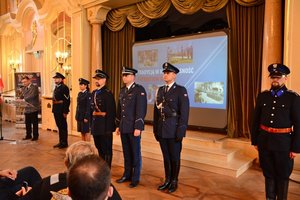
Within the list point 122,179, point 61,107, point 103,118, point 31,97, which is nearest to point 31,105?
point 31,97

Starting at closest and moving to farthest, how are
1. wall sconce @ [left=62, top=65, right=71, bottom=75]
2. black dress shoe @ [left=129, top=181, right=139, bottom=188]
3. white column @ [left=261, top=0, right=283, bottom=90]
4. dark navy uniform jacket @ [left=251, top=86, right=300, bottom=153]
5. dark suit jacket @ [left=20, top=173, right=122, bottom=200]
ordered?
dark suit jacket @ [left=20, top=173, right=122, bottom=200] → dark navy uniform jacket @ [left=251, top=86, right=300, bottom=153] → black dress shoe @ [left=129, top=181, right=139, bottom=188] → white column @ [left=261, top=0, right=283, bottom=90] → wall sconce @ [left=62, top=65, right=71, bottom=75]

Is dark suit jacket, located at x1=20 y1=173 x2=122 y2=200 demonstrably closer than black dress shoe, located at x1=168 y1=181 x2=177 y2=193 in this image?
Yes

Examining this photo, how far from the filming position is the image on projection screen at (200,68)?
489 cm

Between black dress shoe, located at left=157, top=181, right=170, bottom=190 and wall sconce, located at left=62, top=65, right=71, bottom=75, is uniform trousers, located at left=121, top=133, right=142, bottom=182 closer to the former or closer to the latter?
black dress shoe, located at left=157, top=181, right=170, bottom=190

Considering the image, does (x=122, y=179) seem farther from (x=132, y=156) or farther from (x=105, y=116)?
(x=105, y=116)

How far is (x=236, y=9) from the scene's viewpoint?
472 cm

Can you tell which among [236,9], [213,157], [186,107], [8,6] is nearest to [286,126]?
[186,107]

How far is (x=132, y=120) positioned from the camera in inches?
135

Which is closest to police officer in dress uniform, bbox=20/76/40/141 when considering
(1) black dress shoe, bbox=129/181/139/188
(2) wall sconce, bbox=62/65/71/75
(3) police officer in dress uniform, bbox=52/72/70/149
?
(3) police officer in dress uniform, bbox=52/72/70/149

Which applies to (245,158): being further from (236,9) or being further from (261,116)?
(236,9)

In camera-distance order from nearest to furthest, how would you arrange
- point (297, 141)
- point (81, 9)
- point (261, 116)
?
point (297, 141), point (261, 116), point (81, 9)

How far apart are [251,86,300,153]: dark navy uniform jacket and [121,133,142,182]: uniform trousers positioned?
1.44 m

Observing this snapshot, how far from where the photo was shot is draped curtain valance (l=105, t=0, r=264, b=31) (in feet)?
15.8

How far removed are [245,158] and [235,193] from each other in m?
1.13
